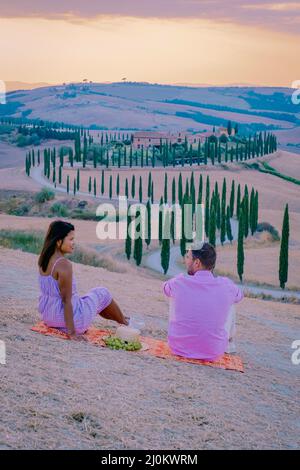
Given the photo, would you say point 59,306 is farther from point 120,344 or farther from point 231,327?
point 231,327

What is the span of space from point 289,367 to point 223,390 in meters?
2.72

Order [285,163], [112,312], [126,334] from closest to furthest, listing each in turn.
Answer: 1. [126,334]
2. [112,312]
3. [285,163]

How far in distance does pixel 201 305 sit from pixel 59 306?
177 centimetres

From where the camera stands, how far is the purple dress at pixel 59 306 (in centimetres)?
911

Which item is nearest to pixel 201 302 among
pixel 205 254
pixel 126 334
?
pixel 205 254

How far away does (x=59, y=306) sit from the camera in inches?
360

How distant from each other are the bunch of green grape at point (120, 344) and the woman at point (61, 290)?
36cm

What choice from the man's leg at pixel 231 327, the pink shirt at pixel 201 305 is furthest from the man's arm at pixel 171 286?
the man's leg at pixel 231 327

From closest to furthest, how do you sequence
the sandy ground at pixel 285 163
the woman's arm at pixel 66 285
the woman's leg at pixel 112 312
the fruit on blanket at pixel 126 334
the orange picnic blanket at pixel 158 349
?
the woman's arm at pixel 66 285
the orange picnic blanket at pixel 158 349
the fruit on blanket at pixel 126 334
the woman's leg at pixel 112 312
the sandy ground at pixel 285 163

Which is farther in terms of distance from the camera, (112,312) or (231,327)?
(112,312)

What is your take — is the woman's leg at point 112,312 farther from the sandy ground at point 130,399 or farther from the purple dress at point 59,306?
the sandy ground at point 130,399

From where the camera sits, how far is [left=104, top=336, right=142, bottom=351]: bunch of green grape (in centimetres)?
922

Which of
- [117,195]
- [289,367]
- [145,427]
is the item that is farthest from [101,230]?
[145,427]

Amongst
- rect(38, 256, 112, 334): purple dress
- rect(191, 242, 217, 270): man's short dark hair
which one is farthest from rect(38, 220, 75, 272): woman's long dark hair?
rect(191, 242, 217, 270): man's short dark hair
